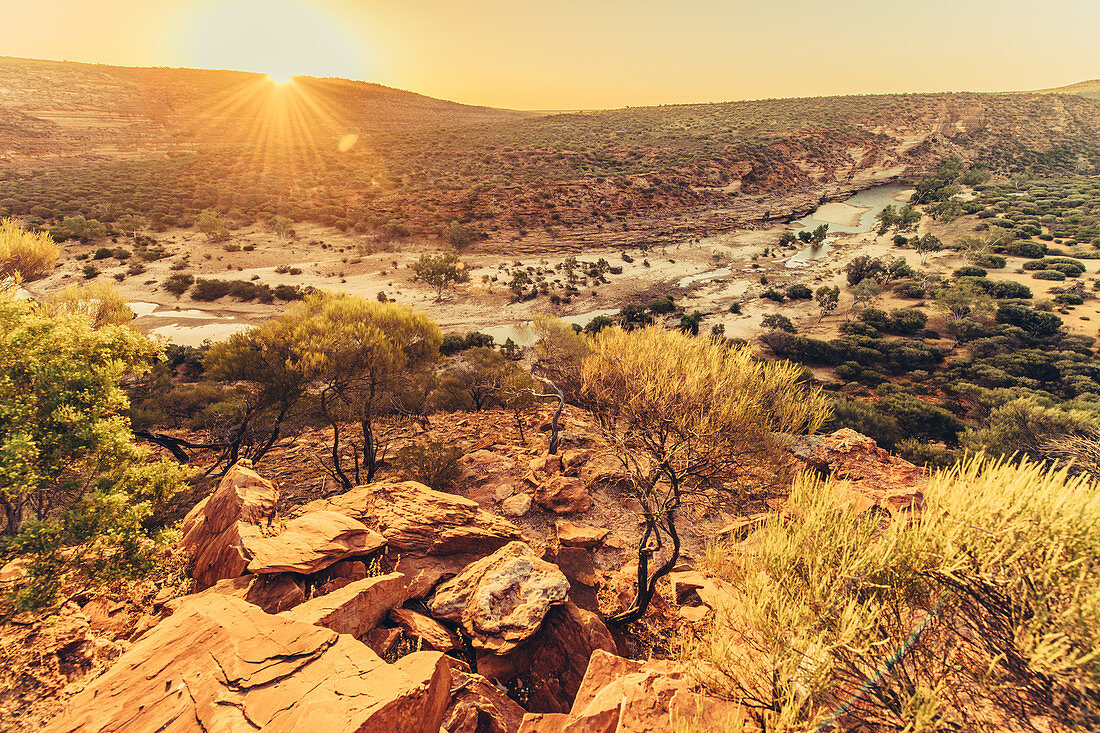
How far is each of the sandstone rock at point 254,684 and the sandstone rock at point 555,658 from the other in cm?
181

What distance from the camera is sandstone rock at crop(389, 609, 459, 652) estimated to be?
608 cm

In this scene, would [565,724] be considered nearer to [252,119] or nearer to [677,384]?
[677,384]

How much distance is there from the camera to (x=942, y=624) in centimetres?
417

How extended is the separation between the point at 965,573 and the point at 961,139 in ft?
404

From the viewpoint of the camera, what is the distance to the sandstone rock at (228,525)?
7.05 metres

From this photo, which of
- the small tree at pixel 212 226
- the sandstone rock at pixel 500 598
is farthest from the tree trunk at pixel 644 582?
the small tree at pixel 212 226

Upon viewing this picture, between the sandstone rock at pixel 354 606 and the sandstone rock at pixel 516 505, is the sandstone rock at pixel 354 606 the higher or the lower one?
the higher one

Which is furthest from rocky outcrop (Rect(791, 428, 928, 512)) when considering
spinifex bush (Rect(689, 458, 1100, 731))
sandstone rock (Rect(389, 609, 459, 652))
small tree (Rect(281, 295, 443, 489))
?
small tree (Rect(281, 295, 443, 489))

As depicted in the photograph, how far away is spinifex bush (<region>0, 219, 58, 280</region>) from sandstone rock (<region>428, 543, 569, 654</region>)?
21.4m

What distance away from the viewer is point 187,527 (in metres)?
8.17

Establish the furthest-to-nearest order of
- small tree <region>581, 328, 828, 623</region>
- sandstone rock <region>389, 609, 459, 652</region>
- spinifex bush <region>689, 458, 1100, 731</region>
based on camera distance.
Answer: small tree <region>581, 328, 828, 623</region>
sandstone rock <region>389, 609, 459, 652</region>
spinifex bush <region>689, 458, 1100, 731</region>

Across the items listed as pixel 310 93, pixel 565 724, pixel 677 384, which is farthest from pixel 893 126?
pixel 310 93

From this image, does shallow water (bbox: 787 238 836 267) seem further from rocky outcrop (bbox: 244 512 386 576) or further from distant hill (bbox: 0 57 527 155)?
distant hill (bbox: 0 57 527 155)

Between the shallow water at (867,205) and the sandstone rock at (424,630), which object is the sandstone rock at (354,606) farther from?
the shallow water at (867,205)
